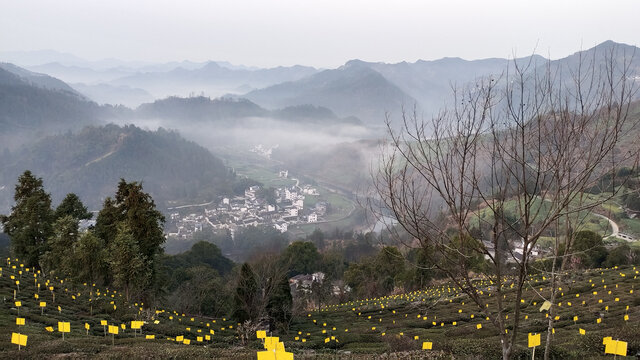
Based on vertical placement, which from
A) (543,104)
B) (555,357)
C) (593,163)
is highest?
(543,104)

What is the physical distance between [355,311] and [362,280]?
18.5 meters

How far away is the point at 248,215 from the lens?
172 meters

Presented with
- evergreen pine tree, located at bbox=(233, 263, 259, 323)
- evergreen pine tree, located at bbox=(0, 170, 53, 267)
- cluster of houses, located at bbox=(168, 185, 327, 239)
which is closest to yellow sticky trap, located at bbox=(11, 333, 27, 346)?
evergreen pine tree, located at bbox=(233, 263, 259, 323)

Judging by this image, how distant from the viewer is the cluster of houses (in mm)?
154250

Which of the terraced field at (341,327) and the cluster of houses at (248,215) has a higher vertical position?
the terraced field at (341,327)

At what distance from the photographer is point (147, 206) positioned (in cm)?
2623

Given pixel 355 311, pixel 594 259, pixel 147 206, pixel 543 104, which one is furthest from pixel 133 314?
pixel 594 259

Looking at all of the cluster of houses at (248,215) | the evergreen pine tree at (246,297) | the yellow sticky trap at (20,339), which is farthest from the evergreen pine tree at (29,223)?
the cluster of houses at (248,215)

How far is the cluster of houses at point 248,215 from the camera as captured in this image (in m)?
154

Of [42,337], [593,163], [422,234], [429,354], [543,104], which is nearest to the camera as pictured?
[593,163]

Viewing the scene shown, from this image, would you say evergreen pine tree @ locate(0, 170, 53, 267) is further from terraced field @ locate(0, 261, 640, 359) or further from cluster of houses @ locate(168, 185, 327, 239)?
cluster of houses @ locate(168, 185, 327, 239)

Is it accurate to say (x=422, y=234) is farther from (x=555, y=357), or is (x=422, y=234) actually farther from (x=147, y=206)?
(x=147, y=206)

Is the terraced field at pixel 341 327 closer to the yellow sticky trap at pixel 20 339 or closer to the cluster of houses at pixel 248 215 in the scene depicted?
the yellow sticky trap at pixel 20 339

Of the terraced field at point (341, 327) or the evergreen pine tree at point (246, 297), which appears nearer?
the terraced field at point (341, 327)
